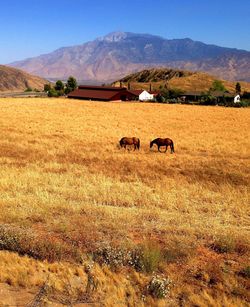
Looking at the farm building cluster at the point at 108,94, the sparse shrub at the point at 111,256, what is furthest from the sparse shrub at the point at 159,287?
the farm building cluster at the point at 108,94

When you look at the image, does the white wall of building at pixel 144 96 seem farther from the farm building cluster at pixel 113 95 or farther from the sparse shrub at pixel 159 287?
the sparse shrub at pixel 159 287

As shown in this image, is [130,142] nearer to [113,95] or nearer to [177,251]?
[177,251]

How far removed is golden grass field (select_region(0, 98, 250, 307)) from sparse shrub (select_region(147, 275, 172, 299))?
0.26ft

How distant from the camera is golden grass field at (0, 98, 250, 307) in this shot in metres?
8.17

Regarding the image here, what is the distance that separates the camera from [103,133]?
3812 cm

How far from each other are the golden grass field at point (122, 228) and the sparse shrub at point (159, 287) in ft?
0.26

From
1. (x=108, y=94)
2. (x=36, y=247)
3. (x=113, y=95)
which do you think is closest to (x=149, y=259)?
(x=36, y=247)

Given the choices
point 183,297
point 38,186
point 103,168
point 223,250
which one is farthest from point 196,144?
point 183,297

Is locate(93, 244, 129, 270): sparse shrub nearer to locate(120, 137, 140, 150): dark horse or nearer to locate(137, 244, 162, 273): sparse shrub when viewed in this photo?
locate(137, 244, 162, 273): sparse shrub

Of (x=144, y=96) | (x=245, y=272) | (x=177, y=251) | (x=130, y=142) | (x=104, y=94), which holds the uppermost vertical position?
(x=104, y=94)

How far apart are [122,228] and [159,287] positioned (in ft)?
11.6

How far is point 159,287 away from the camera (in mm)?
7957

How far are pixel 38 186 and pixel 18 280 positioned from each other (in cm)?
846

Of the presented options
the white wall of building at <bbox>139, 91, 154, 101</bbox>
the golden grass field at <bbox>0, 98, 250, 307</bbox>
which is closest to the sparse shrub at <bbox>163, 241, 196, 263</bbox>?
the golden grass field at <bbox>0, 98, 250, 307</bbox>
